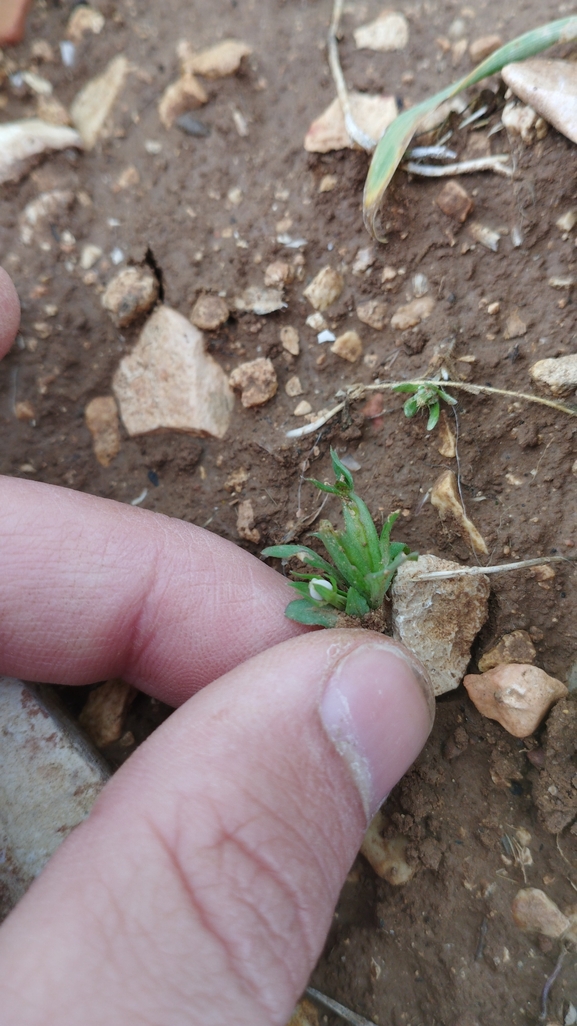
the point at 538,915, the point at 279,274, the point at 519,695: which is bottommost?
the point at 538,915

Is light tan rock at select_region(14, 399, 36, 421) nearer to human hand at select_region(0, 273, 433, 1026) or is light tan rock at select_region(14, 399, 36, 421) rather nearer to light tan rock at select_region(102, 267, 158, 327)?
light tan rock at select_region(102, 267, 158, 327)

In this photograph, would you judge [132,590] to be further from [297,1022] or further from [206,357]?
[297,1022]

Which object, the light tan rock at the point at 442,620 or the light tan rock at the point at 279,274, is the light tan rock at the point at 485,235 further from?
the light tan rock at the point at 442,620

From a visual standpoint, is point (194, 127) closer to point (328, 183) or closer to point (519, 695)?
point (328, 183)

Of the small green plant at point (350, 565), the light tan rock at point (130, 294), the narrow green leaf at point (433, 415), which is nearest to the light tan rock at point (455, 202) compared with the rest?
the narrow green leaf at point (433, 415)

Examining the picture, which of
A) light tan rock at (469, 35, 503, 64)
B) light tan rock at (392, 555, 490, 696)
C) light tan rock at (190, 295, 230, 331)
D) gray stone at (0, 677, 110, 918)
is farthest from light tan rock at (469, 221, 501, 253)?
gray stone at (0, 677, 110, 918)

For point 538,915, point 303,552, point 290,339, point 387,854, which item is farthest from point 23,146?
point 538,915

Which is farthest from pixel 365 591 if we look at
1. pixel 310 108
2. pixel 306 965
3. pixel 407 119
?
pixel 310 108
